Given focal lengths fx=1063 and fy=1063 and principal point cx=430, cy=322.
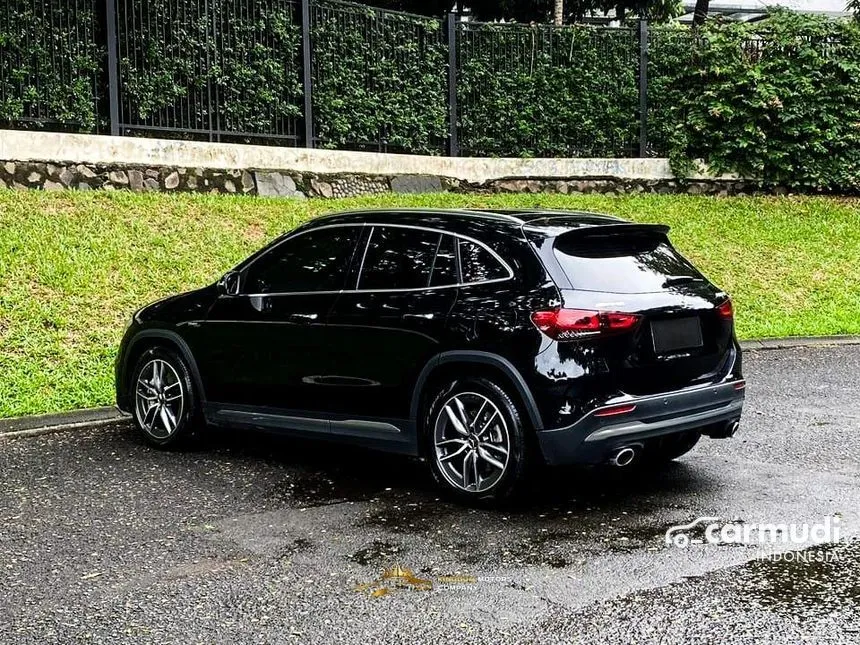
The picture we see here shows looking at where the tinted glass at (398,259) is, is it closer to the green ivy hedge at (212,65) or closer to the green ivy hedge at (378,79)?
the green ivy hedge at (212,65)

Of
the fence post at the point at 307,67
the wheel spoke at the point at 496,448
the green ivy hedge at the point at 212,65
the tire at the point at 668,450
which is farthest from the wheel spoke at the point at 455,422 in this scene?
the fence post at the point at 307,67

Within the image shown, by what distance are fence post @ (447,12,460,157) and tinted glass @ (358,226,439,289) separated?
449 inches

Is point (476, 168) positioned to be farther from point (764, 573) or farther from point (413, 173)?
point (764, 573)

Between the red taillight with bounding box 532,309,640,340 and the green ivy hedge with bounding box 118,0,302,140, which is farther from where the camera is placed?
the green ivy hedge with bounding box 118,0,302,140

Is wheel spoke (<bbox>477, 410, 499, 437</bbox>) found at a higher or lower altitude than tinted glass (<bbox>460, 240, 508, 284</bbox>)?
lower

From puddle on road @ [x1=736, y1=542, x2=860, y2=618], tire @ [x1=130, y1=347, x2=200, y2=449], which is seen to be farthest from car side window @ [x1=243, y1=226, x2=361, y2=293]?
puddle on road @ [x1=736, y1=542, x2=860, y2=618]

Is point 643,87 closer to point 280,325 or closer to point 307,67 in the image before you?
point 307,67

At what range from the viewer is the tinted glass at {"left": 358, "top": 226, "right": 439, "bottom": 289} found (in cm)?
628

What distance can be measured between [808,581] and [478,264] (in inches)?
96.7

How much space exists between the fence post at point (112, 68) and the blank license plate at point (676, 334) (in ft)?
33.4

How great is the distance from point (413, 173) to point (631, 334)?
11.6 m

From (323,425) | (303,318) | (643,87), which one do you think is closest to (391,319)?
(303,318)

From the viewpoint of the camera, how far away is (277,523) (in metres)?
5.60

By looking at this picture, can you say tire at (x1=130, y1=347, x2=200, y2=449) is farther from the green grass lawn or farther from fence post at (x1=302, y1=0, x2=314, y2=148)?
fence post at (x1=302, y1=0, x2=314, y2=148)
